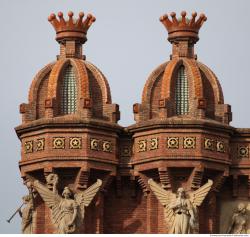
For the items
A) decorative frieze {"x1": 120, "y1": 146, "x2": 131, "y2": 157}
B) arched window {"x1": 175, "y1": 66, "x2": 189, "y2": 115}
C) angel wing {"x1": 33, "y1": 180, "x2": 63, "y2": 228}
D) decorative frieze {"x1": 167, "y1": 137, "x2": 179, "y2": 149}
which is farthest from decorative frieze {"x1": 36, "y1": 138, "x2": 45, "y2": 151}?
arched window {"x1": 175, "y1": 66, "x2": 189, "y2": 115}

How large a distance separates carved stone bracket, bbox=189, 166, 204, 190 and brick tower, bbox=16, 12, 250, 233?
28 mm

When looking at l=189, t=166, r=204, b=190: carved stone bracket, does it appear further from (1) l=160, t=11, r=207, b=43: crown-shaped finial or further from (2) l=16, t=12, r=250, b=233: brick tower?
(1) l=160, t=11, r=207, b=43: crown-shaped finial

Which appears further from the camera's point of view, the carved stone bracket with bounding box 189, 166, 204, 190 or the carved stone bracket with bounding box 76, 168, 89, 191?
the carved stone bracket with bounding box 76, 168, 89, 191

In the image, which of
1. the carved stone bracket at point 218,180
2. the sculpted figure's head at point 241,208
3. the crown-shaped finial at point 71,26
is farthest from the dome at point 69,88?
the sculpted figure's head at point 241,208

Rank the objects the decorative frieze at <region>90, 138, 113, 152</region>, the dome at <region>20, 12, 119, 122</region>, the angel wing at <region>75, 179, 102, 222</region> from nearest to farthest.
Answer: the angel wing at <region>75, 179, 102, 222</region> < the decorative frieze at <region>90, 138, 113, 152</region> < the dome at <region>20, 12, 119, 122</region>

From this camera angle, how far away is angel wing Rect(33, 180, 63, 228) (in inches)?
4688

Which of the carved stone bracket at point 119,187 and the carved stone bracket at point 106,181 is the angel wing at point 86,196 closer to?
the carved stone bracket at point 106,181

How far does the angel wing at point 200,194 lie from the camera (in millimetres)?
118938

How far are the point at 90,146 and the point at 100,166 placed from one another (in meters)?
0.65

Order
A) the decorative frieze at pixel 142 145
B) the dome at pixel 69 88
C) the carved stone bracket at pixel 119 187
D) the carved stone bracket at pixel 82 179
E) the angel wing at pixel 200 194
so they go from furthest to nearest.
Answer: the carved stone bracket at pixel 119 187 → the dome at pixel 69 88 → the decorative frieze at pixel 142 145 → the carved stone bracket at pixel 82 179 → the angel wing at pixel 200 194

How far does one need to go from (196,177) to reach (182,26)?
4.42m

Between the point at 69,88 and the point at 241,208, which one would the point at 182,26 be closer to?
the point at 69,88

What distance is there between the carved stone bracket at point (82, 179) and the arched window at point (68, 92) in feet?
6.08

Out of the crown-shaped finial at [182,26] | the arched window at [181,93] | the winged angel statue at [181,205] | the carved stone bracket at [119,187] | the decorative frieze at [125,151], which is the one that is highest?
the crown-shaped finial at [182,26]
